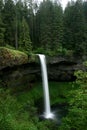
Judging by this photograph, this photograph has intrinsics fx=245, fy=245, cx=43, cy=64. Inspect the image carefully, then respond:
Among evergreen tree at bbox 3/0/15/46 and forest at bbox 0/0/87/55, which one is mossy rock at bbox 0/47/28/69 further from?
evergreen tree at bbox 3/0/15/46

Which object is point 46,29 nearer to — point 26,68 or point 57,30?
point 57,30

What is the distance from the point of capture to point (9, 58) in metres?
34.2

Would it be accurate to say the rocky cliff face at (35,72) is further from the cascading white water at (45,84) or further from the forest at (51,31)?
the forest at (51,31)

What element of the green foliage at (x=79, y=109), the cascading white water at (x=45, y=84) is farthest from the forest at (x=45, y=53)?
the green foliage at (x=79, y=109)

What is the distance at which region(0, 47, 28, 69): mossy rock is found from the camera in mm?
33419

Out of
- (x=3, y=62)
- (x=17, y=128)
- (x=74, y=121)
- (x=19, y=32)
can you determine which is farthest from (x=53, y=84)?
(x=17, y=128)

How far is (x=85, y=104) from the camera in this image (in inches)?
583

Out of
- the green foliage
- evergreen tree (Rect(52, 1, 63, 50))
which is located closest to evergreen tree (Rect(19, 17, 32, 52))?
evergreen tree (Rect(52, 1, 63, 50))

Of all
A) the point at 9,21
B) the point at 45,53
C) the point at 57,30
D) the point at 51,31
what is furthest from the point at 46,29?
the point at 9,21

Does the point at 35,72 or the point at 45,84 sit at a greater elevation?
the point at 35,72

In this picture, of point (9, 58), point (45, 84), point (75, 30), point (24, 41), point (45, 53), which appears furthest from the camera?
point (75, 30)

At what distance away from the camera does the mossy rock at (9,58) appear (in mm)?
33419

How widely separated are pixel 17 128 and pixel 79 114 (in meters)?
4.15

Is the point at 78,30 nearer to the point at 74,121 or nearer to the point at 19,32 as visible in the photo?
the point at 19,32
